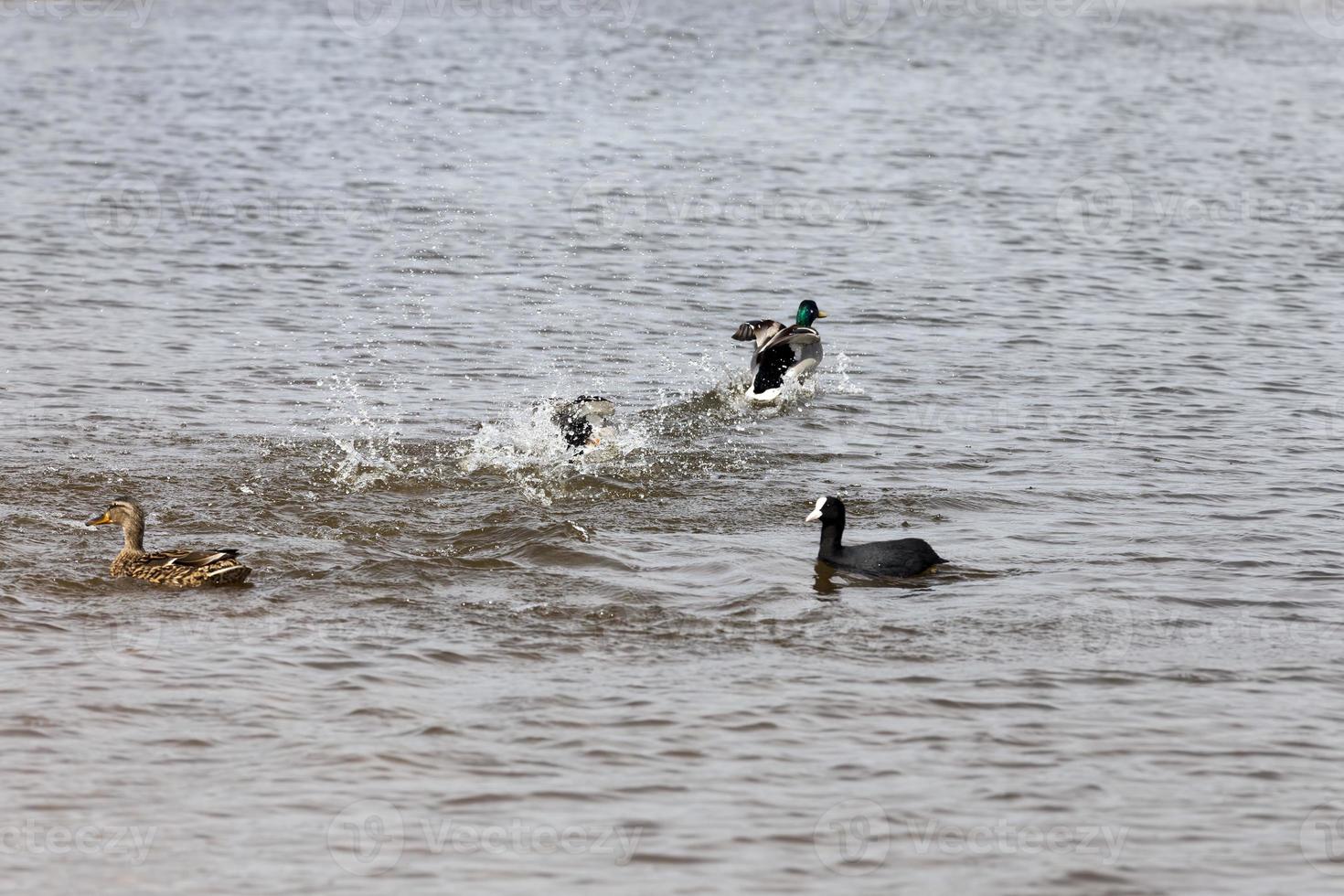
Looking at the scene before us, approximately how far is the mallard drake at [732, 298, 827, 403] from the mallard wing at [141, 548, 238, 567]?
6.12 m

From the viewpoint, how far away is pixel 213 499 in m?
11.5

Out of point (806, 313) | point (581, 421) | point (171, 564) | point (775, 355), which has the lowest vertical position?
point (171, 564)

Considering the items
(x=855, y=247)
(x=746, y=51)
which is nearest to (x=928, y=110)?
(x=746, y=51)

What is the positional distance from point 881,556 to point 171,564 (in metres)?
4.14

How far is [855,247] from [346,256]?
6422 millimetres

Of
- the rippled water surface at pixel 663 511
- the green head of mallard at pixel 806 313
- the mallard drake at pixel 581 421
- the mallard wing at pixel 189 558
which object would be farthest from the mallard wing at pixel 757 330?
the mallard wing at pixel 189 558

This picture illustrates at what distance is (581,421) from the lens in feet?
40.7

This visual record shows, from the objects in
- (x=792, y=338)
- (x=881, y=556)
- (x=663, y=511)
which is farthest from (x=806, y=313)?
(x=881, y=556)

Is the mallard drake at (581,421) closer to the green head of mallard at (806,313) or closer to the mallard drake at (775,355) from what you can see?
the mallard drake at (775,355)

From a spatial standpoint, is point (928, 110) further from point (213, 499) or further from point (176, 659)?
point (176, 659)

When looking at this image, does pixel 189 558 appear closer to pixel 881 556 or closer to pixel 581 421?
pixel 581 421

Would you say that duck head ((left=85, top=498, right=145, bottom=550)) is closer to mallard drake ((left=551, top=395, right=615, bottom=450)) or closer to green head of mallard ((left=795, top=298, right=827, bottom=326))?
mallard drake ((left=551, top=395, right=615, bottom=450))

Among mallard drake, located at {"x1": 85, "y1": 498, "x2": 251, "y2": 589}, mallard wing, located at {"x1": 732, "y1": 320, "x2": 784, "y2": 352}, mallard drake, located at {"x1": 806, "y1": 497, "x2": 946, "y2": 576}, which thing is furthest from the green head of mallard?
mallard drake, located at {"x1": 85, "y1": 498, "x2": 251, "y2": 589}

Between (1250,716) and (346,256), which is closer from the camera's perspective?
(1250,716)
